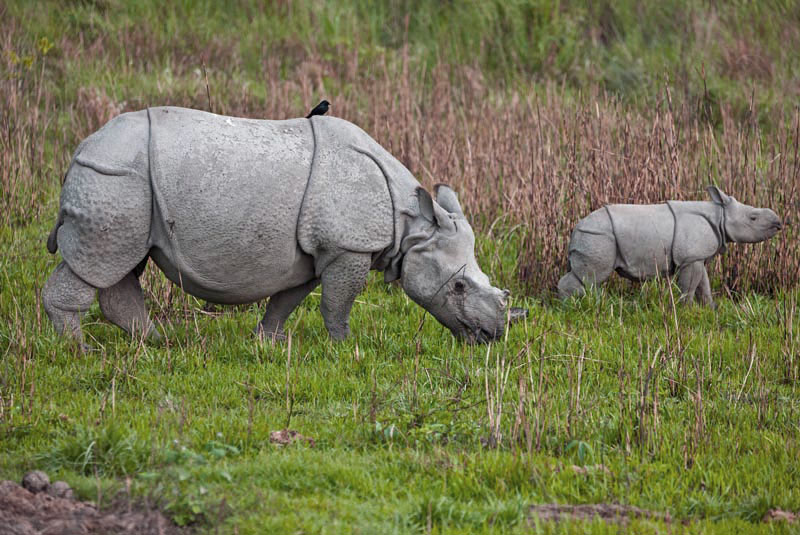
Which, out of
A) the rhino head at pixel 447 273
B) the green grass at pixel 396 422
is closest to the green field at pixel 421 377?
the green grass at pixel 396 422

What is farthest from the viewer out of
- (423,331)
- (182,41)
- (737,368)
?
(182,41)

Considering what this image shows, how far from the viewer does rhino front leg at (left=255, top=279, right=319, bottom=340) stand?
7680 millimetres

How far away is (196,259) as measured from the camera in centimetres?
696

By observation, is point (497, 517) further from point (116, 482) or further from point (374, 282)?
point (374, 282)

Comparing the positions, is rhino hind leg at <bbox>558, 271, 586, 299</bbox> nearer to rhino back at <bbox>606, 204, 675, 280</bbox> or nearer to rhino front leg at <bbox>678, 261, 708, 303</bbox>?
rhino back at <bbox>606, 204, 675, 280</bbox>

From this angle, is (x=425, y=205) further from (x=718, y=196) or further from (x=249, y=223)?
(x=718, y=196)

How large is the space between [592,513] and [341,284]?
2858 mm

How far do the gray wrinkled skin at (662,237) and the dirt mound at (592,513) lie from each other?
12.2 ft

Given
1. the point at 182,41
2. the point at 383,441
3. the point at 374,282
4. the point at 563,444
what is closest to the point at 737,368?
the point at 563,444

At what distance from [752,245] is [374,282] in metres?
3.44

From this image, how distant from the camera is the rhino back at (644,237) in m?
8.47

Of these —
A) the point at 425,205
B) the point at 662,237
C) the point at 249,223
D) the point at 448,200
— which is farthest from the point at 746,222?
the point at 249,223

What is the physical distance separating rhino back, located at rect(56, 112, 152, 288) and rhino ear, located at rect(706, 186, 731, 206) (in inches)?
182

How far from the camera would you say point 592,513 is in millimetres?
4961
